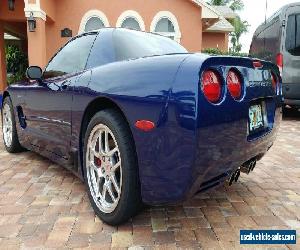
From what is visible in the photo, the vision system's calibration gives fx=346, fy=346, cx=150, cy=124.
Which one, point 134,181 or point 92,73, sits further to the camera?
point 92,73

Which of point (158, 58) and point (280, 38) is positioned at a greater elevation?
point (280, 38)

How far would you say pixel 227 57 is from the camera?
2.15 metres

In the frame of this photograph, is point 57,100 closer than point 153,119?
No

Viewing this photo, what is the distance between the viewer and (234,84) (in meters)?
2.16

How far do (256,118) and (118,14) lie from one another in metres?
10.9

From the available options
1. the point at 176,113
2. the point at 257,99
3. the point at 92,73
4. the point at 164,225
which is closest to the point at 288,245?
the point at 164,225

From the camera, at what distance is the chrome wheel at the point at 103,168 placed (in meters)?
2.41

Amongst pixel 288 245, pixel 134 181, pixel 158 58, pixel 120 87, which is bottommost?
pixel 288 245

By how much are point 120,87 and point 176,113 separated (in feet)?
1.75

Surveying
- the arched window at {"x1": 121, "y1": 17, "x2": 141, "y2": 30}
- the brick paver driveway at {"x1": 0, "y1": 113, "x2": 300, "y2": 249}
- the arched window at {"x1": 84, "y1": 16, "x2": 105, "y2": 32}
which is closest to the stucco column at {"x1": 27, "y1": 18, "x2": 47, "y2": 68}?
the arched window at {"x1": 84, "y1": 16, "x2": 105, "y2": 32}

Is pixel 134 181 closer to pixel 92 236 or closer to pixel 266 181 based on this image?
pixel 92 236

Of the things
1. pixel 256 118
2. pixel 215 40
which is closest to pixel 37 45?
pixel 256 118

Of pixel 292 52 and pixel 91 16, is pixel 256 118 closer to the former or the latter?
pixel 292 52

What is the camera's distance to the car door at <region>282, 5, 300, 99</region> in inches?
286
